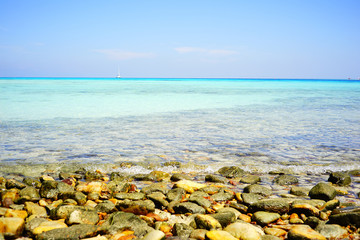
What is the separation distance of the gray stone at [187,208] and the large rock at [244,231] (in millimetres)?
791

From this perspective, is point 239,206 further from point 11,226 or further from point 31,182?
point 31,182

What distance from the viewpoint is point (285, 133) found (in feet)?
41.5

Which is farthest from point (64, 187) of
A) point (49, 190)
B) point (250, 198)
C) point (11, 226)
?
point (250, 198)

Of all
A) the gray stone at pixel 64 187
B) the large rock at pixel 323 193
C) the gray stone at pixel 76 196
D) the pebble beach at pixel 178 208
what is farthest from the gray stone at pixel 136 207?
the large rock at pixel 323 193

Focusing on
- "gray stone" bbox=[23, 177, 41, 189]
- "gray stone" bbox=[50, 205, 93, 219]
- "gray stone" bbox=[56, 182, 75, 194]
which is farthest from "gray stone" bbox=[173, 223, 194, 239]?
"gray stone" bbox=[23, 177, 41, 189]

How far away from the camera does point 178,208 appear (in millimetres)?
5074

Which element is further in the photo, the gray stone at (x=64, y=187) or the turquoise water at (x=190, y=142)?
the turquoise water at (x=190, y=142)

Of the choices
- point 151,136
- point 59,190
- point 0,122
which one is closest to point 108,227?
point 59,190

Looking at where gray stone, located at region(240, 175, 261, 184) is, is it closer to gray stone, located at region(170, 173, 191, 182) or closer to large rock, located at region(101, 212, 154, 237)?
gray stone, located at region(170, 173, 191, 182)

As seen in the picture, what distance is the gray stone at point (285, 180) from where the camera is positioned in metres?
6.86

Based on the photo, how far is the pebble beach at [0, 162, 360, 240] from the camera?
417 cm

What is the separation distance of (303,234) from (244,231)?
779 millimetres

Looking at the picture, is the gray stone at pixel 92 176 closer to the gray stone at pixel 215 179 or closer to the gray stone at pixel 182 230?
the gray stone at pixel 215 179

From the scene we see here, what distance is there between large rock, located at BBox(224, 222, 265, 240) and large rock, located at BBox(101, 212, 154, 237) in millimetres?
1167
